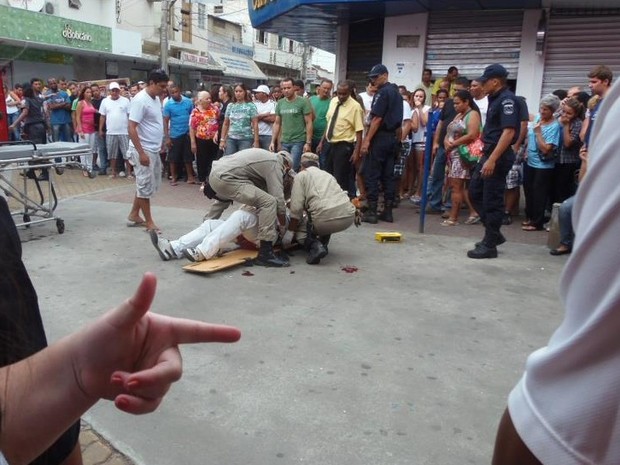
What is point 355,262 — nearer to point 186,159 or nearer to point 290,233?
point 290,233

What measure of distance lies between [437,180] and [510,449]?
7188mm

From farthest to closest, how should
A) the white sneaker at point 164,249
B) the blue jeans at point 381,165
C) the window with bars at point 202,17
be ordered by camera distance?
the window with bars at point 202,17 < the blue jeans at point 381,165 < the white sneaker at point 164,249

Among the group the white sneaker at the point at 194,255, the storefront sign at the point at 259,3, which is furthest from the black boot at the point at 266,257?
the storefront sign at the point at 259,3

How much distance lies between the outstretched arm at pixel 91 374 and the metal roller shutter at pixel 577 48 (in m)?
9.52

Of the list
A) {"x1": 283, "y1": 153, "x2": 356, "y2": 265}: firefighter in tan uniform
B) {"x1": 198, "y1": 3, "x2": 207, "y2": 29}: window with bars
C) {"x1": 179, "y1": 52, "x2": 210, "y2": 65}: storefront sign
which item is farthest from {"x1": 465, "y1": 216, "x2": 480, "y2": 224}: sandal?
{"x1": 198, "y1": 3, "x2": 207, "y2": 29}: window with bars

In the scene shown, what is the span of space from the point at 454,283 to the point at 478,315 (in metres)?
0.75

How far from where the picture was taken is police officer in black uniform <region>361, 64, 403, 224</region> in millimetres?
7027

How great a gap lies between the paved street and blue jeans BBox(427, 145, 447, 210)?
5.50ft

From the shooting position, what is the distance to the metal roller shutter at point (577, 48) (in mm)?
8719

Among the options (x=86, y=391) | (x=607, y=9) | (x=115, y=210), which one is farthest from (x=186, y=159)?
(x=86, y=391)

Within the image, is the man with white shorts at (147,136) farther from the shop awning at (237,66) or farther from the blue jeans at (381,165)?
the shop awning at (237,66)

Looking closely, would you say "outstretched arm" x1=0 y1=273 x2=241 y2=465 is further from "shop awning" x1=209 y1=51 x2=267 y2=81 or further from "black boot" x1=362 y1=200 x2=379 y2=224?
"shop awning" x1=209 y1=51 x2=267 y2=81

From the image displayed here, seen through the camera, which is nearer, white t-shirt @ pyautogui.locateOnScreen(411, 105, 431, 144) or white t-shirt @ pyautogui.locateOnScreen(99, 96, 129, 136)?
white t-shirt @ pyautogui.locateOnScreen(411, 105, 431, 144)

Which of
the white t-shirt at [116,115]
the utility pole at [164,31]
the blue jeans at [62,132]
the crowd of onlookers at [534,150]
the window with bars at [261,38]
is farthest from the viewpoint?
the window with bars at [261,38]
